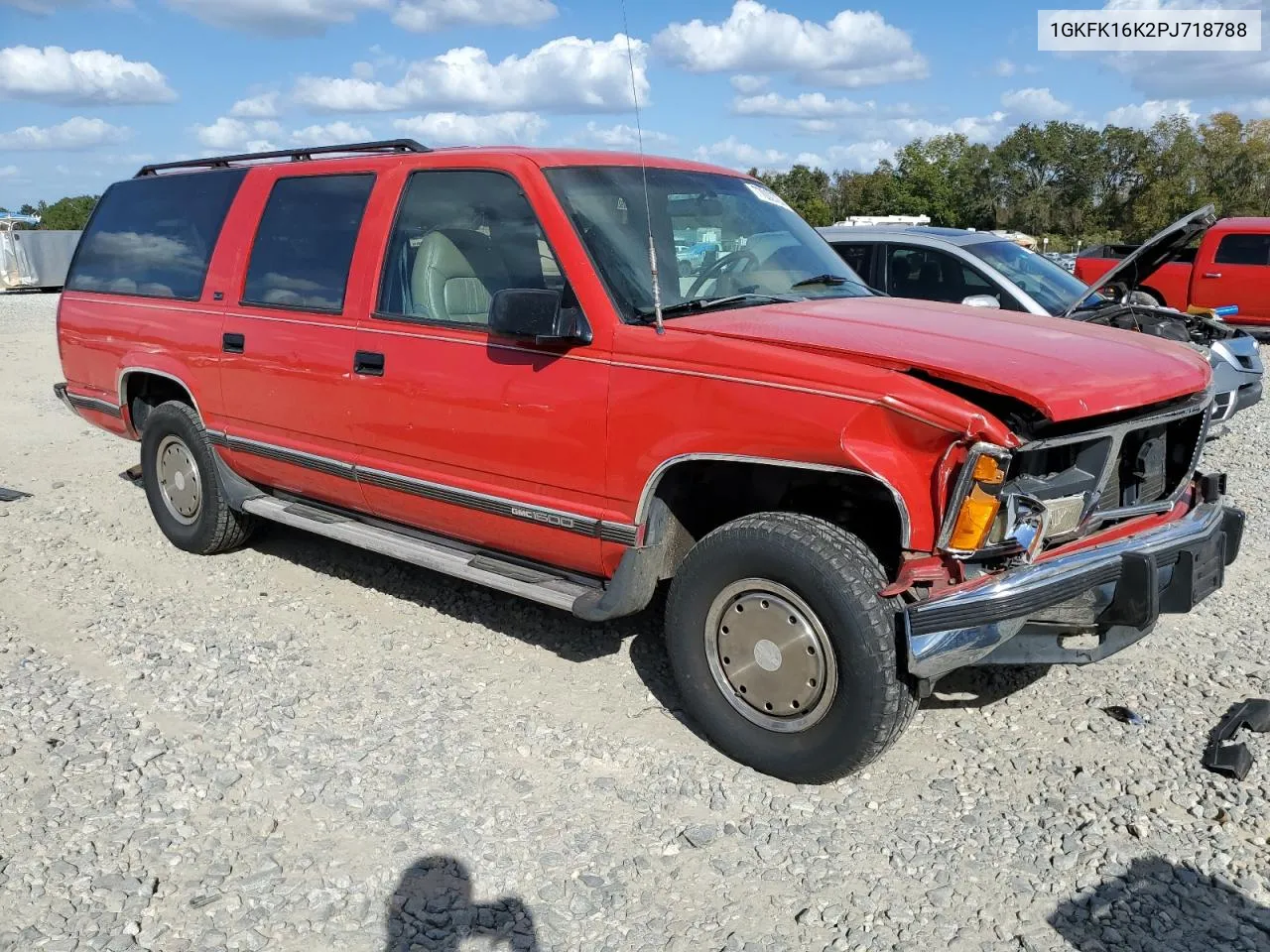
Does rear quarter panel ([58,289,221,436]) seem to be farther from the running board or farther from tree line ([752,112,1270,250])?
tree line ([752,112,1270,250])

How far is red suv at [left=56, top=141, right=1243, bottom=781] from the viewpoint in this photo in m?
3.27

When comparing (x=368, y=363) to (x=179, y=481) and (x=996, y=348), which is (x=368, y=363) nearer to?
(x=179, y=481)

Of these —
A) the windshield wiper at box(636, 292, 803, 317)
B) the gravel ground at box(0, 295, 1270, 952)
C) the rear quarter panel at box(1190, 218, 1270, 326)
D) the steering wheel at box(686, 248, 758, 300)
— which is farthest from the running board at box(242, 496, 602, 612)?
the rear quarter panel at box(1190, 218, 1270, 326)

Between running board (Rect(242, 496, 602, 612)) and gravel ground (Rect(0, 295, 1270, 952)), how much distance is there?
460 millimetres

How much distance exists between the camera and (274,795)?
3629 mm

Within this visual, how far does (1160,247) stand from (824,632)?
12.6 ft

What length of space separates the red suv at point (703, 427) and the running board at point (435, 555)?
2cm

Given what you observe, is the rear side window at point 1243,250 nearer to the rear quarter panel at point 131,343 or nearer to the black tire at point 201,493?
the black tire at point 201,493

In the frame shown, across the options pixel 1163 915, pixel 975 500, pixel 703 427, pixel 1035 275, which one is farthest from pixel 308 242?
pixel 1035 275

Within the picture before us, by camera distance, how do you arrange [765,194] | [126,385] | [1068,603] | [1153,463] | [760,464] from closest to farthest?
[1068,603]
[760,464]
[1153,463]
[765,194]
[126,385]

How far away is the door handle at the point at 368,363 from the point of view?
4.63m

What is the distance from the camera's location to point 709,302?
411cm

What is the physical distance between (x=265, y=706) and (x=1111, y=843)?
10.2 ft

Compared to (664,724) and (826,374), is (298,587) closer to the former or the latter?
(664,724)
